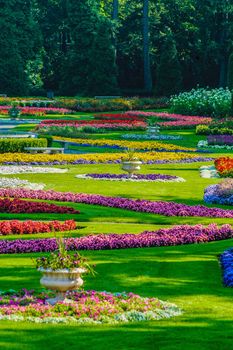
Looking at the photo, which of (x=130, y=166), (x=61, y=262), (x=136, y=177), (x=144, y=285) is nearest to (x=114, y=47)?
(x=136, y=177)

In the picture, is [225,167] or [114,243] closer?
[114,243]

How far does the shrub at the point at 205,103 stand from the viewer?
61.9 meters

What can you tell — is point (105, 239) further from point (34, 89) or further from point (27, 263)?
point (34, 89)

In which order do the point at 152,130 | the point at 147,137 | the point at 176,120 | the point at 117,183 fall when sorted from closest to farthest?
the point at 117,183
the point at 147,137
the point at 152,130
the point at 176,120

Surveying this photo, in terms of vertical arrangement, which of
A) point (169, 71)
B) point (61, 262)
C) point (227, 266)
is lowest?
point (227, 266)

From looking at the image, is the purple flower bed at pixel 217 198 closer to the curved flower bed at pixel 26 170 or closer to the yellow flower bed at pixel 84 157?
the curved flower bed at pixel 26 170

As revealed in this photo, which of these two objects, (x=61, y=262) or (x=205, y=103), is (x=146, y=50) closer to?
(x=205, y=103)

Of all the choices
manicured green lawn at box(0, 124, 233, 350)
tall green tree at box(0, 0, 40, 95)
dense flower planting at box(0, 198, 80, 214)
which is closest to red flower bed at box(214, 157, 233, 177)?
manicured green lawn at box(0, 124, 233, 350)

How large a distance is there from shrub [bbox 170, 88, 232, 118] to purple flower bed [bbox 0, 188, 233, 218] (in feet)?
115

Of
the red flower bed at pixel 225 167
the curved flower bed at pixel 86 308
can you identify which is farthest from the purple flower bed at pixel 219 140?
the curved flower bed at pixel 86 308

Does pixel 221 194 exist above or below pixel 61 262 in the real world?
below

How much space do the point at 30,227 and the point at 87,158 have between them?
18.4 m

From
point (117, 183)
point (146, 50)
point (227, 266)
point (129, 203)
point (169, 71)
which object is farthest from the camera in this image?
point (146, 50)

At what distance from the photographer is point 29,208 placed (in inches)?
941
